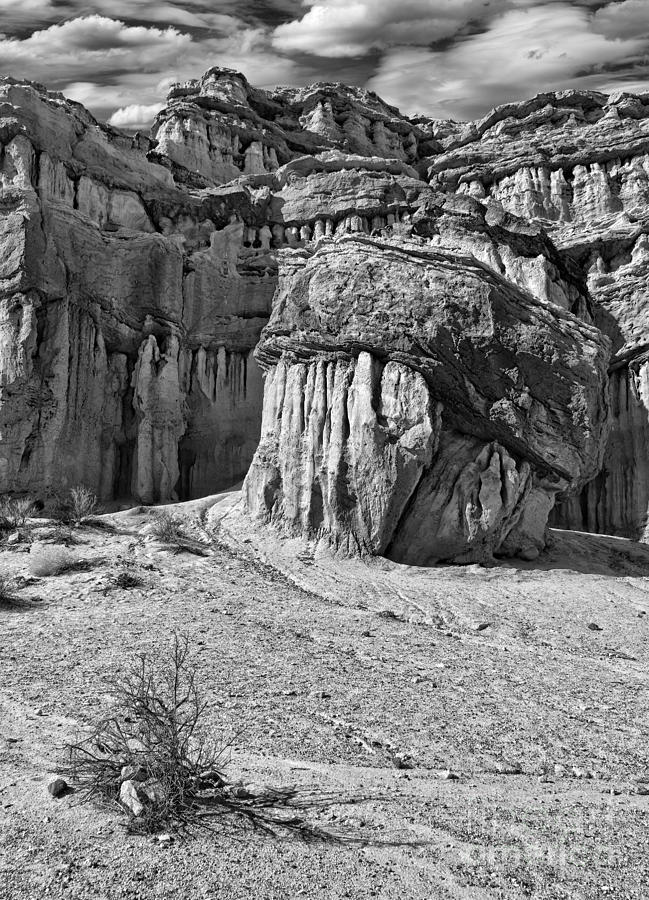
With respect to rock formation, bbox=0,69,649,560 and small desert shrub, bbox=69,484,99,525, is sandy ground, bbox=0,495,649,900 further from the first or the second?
rock formation, bbox=0,69,649,560

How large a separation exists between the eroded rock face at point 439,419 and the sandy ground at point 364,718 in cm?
154

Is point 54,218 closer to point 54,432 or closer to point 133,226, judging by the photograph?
point 54,432

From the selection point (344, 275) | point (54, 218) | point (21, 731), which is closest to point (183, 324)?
point (54, 218)

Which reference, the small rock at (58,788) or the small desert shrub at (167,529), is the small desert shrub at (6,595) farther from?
the small rock at (58,788)

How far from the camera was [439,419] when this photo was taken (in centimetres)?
1789

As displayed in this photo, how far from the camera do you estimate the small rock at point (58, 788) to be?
5.72 meters

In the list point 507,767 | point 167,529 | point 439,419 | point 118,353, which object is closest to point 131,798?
point 507,767

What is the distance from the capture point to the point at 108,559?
1570 centimetres

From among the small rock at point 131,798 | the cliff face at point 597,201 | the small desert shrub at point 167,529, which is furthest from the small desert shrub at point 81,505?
the cliff face at point 597,201

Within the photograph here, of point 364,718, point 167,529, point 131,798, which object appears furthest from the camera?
point 167,529

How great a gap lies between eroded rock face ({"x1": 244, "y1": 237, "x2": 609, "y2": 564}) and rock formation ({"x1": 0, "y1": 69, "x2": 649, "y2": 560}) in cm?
5

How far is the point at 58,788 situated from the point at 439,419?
13.6m

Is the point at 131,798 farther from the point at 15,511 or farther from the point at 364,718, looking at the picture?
Answer: the point at 15,511

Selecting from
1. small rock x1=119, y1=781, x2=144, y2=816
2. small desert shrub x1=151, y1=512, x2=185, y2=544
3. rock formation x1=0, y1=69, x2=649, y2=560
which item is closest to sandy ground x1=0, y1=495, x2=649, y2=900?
small rock x1=119, y1=781, x2=144, y2=816
